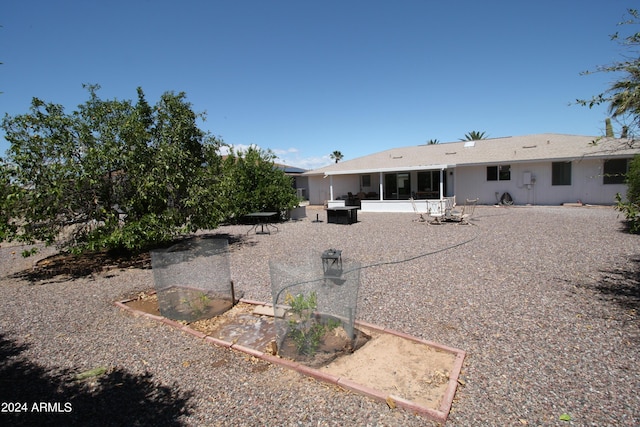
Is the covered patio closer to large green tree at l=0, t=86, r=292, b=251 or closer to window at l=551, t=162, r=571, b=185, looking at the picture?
window at l=551, t=162, r=571, b=185

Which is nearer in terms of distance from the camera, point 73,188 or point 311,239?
point 73,188

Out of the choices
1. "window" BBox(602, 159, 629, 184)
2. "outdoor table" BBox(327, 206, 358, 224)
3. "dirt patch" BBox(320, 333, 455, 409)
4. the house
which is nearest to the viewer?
"dirt patch" BBox(320, 333, 455, 409)

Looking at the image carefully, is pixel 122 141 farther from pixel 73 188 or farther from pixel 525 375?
pixel 525 375

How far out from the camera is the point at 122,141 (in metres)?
8.00

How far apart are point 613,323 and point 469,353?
2.12 metres

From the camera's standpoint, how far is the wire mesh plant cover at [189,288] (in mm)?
5172

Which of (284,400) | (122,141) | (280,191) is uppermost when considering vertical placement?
(122,141)

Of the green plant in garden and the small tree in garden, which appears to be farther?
the small tree in garden

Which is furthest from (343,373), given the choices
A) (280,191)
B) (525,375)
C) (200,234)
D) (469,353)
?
(280,191)

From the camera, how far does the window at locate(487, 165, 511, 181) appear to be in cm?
1923

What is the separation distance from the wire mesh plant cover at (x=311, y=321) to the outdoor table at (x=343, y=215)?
410 inches

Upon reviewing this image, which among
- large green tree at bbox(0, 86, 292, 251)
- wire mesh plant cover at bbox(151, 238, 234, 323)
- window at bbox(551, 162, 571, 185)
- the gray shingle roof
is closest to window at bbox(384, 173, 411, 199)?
the gray shingle roof

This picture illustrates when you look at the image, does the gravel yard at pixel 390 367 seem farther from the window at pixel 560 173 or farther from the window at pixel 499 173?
the window at pixel 499 173

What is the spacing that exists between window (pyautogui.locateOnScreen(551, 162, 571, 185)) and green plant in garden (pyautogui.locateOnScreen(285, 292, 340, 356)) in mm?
19036
